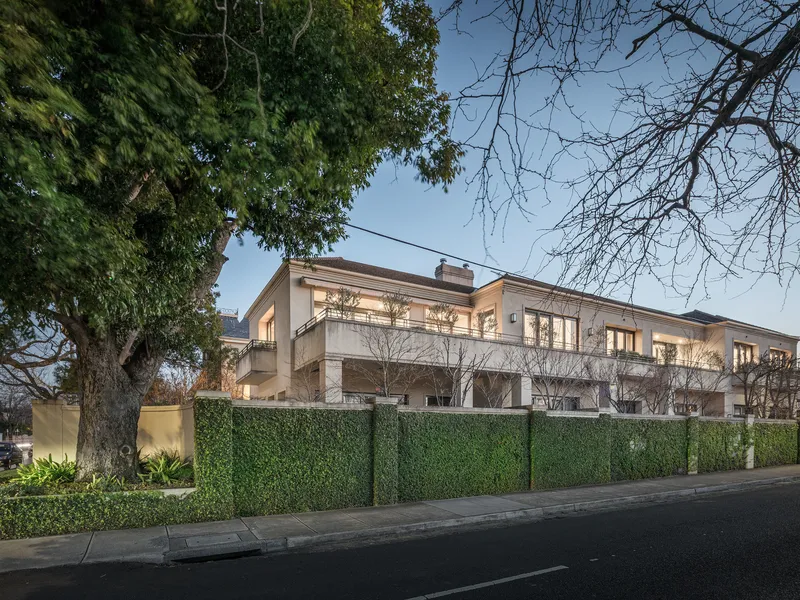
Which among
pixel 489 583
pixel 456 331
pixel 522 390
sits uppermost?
pixel 456 331

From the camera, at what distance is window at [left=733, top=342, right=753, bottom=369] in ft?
110

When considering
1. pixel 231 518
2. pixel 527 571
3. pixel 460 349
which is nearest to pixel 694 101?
pixel 527 571

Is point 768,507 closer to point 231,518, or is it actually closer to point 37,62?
point 231,518

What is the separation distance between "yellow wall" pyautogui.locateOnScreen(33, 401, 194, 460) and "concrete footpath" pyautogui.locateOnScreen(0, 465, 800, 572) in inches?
217

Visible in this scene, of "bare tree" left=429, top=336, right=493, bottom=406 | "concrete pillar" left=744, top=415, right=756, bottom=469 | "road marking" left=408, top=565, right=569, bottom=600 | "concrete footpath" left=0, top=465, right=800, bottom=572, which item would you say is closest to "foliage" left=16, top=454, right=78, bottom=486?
"concrete footpath" left=0, top=465, right=800, bottom=572

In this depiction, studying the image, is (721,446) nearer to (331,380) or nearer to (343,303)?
(331,380)

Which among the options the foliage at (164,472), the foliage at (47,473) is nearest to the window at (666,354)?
the foliage at (164,472)

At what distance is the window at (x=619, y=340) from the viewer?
29.2m

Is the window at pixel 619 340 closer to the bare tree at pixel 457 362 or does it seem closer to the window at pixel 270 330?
the bare tree at pixel 457 362

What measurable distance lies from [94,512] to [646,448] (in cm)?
1611

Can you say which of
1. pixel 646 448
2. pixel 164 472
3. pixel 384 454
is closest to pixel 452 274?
pixel 646 448

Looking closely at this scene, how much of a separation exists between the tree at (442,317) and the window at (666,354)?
40.6ft

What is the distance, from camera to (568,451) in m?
15.6

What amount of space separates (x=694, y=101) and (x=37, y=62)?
6.62 m
